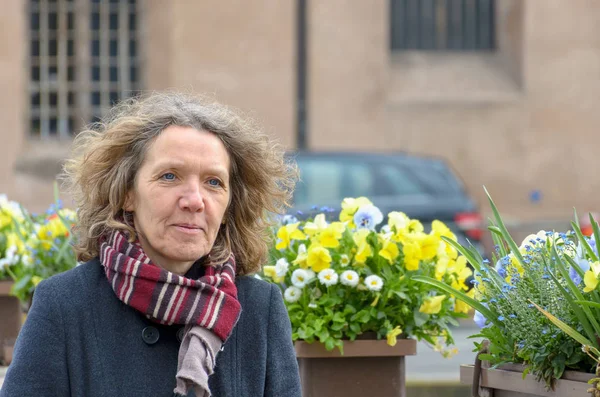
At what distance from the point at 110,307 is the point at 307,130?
1513 centimetres

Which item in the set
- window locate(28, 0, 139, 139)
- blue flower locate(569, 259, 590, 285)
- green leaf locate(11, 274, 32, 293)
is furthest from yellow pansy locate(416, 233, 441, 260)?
window locate(28, 0, 139, 139)

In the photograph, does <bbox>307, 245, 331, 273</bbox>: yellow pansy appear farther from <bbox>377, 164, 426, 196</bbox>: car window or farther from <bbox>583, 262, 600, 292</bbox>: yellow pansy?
<bbox>377, 164, 426, 196</bbox>: car window

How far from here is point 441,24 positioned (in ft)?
61.3

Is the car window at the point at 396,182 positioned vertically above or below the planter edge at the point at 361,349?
above

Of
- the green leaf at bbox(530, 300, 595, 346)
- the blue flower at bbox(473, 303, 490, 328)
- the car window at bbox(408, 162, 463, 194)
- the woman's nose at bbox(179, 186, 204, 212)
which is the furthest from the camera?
the car window at bbox(408, 162, 463, 194)

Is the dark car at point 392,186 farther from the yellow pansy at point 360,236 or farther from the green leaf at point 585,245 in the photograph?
the green leaf at point 585,245

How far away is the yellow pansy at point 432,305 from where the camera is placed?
4.18 meters

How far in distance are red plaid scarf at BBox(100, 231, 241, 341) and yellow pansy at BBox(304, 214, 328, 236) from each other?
1.65 meters

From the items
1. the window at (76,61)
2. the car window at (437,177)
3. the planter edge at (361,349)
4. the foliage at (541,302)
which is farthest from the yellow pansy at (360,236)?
the window at (76,61)

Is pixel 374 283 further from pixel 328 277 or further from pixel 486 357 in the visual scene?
pixel 486 357

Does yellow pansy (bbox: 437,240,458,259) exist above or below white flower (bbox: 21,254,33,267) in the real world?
above

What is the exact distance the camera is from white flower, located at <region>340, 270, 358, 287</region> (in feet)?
13.6

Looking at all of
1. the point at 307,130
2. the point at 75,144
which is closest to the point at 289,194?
the point at 75,144

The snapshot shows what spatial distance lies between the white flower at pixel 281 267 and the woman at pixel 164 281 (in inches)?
51.7
